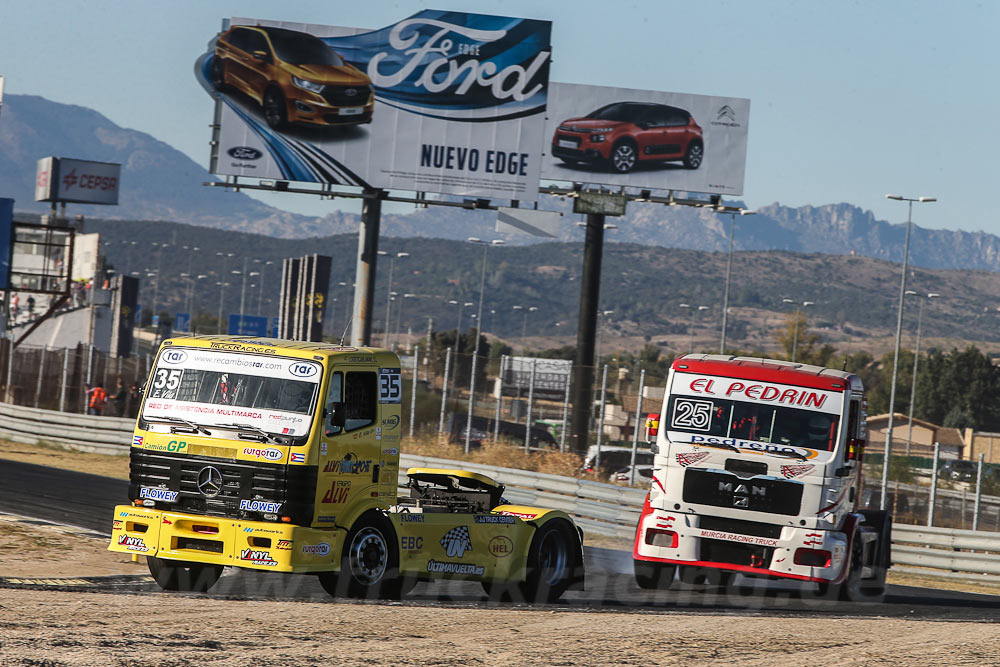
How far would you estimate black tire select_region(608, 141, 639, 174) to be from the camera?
40969 mm

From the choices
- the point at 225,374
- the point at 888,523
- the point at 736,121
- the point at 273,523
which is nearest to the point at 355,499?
the point at 273,523

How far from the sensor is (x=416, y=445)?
2952 centimetres

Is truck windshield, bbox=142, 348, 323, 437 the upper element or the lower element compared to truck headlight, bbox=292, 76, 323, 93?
lower

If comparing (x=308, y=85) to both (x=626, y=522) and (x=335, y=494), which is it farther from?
(x=335, y=494)

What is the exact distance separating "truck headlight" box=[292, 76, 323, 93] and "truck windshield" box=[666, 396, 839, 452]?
2464 centimetres

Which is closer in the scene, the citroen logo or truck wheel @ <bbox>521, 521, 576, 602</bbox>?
the citroen logo

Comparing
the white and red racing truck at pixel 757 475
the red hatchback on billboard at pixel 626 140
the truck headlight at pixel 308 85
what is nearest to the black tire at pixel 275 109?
the truck headlight at pixel 308 85

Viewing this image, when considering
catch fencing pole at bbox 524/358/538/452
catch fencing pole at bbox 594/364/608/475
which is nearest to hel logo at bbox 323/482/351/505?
catch fencing pole at bbox 594/364/608/475

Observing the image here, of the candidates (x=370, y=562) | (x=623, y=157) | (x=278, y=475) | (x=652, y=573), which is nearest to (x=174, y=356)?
(x=278, y=475)

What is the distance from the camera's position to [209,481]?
11711 mm

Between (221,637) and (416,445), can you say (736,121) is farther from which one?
(221,637)

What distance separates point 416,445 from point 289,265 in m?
138

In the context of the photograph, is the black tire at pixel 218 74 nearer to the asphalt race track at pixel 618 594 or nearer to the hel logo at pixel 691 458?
the asphalt race track at pixel 618 594

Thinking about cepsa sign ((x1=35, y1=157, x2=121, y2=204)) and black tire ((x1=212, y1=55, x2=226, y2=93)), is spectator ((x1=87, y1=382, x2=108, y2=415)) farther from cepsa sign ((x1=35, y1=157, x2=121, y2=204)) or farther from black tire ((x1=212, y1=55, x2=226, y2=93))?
cepsa sign ((x1=35, y1=157, x2=121, y2=204))
